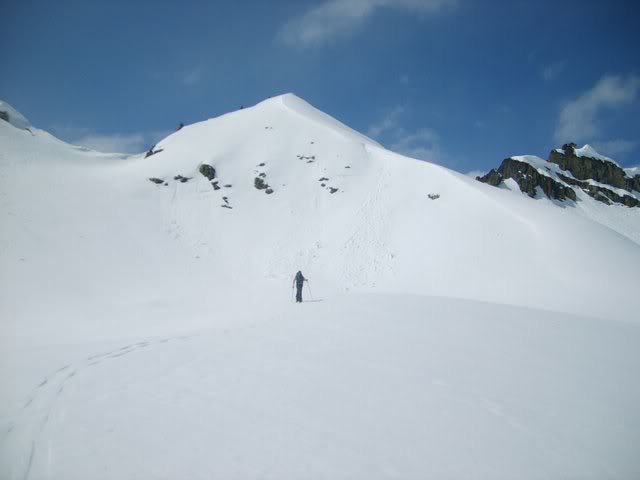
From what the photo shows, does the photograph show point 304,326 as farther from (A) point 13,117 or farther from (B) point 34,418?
(A) point 13,117

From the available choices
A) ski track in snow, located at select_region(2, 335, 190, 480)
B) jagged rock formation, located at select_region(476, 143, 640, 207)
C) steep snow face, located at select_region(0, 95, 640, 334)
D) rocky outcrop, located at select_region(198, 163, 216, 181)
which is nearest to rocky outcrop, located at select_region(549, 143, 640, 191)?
jagged rock formation, located at select_region(476, 143, 640, 207)

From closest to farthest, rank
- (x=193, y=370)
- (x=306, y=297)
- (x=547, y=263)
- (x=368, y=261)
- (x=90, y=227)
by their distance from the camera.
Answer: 1. (x=193, y=370)
2. (x=547, y=263)
3. (x=306, y=297)
4. (x=90, y=227)
5. (x=368, y=261)

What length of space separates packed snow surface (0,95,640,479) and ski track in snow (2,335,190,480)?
0.04 m

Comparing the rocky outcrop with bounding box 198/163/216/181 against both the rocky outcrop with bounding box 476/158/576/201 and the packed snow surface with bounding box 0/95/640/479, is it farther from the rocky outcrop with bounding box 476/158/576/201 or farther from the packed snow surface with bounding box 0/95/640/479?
the rocky outcrop with bounding box 476/158/576/201

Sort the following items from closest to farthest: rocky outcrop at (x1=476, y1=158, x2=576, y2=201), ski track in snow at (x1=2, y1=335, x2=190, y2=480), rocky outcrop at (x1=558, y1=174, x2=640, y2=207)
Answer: ski track in snow at (x1=2, y1=335, x2=190, y2=480) → rocky outcrop at (x1=476, y1=158, x2=576, y2=201) → rocky outcrop at (x1=558, y1=174, x2=640, y2=207)

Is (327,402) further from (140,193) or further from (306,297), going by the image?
(140,193)

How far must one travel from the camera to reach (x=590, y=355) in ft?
24.2

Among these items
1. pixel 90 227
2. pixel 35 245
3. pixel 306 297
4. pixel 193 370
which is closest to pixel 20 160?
pixel 90 227

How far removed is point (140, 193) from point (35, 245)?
450 inches

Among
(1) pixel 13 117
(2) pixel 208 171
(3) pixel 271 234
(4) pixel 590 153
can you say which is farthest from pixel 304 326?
(4) pixel 590 153

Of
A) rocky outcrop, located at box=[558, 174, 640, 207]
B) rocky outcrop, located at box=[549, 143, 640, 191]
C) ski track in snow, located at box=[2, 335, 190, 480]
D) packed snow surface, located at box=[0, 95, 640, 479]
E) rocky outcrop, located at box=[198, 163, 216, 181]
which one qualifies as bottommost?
ski track in snow, located at box=[2, 335, 190, 480]

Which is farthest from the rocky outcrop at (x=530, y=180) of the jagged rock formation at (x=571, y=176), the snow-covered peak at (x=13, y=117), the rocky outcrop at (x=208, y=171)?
the snow-covered peak at (x=13, y=117)

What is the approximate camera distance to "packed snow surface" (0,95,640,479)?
12.5 ft

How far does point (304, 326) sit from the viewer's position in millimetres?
9500
